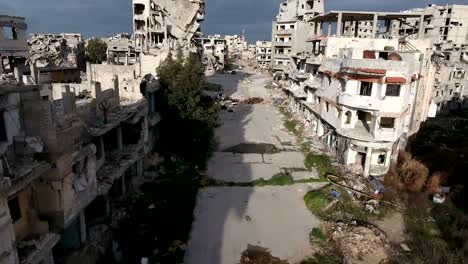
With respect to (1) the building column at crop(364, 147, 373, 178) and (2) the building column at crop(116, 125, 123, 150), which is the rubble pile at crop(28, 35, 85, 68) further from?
(1) the building column at crop(364, 147, 373, 178)

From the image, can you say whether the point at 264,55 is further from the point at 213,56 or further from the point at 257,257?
the point at 257,257

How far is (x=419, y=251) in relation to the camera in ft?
57.2

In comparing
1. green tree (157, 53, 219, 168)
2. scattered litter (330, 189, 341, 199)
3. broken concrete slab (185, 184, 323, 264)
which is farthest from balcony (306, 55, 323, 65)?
scattered litter (330, 189, 341, 199)

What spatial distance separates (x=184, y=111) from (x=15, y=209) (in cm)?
1647

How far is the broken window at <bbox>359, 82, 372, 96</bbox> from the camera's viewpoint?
2391 cm

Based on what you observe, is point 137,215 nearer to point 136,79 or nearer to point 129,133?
point 129,133

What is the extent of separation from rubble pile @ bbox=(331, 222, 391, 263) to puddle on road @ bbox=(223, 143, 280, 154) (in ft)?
42.1

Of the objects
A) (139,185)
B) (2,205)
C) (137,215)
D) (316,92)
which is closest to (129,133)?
(139,185)

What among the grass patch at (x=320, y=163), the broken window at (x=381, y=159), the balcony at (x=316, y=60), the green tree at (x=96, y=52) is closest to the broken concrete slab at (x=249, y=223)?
the grass patch at (x=320, y=163)

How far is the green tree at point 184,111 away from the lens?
25625 millimetres

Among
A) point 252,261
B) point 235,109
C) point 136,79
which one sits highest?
point 136,79

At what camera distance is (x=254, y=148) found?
31.6m

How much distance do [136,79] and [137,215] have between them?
9667mm

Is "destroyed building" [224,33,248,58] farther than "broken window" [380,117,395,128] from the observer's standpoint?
Yes
